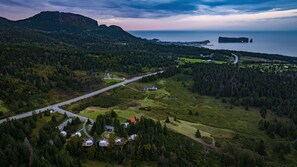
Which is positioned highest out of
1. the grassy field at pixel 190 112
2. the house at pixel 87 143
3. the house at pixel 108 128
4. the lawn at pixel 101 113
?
the house at pixel 108 128

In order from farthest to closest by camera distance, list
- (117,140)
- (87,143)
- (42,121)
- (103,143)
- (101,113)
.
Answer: (101,113) → (42,121) → (117,140) → (87,143) → (103,143)

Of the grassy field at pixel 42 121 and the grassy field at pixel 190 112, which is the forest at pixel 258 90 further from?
the grassy field at pixel 42 121

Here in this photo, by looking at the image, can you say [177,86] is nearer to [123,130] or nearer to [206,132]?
[206,132]

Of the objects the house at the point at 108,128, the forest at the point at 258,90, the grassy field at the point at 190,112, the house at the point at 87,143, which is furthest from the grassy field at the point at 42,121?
the forest at the point at 258,90

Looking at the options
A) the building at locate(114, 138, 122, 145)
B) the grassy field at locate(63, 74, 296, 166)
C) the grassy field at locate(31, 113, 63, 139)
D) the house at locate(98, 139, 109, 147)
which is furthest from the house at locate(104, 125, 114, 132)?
the grassy field at locate(31, 113, 63, 139)

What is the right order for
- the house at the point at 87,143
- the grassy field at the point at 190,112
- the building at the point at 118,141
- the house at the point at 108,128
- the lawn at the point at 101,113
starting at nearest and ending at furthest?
the house at the point at 87,143, the building at the point at 118,141, the house at the point at 108,128, the grassy field at the point at 190,112, the lawn at the point at 101,113

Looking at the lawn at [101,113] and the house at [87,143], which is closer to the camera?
the house at [87,143]

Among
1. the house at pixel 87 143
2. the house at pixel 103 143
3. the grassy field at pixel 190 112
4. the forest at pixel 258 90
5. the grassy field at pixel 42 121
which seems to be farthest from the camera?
the forest at pixel 258 90

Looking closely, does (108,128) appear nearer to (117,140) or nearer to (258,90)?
(117,140)

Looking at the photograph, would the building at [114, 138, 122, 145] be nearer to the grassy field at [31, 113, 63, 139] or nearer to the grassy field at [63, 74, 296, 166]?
the grassy field at [63, 74, 296, 166]

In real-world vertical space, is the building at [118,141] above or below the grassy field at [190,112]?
above

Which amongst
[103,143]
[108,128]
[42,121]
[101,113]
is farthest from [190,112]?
[42,121]

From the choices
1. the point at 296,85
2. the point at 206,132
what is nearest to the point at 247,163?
the point at 206,132
